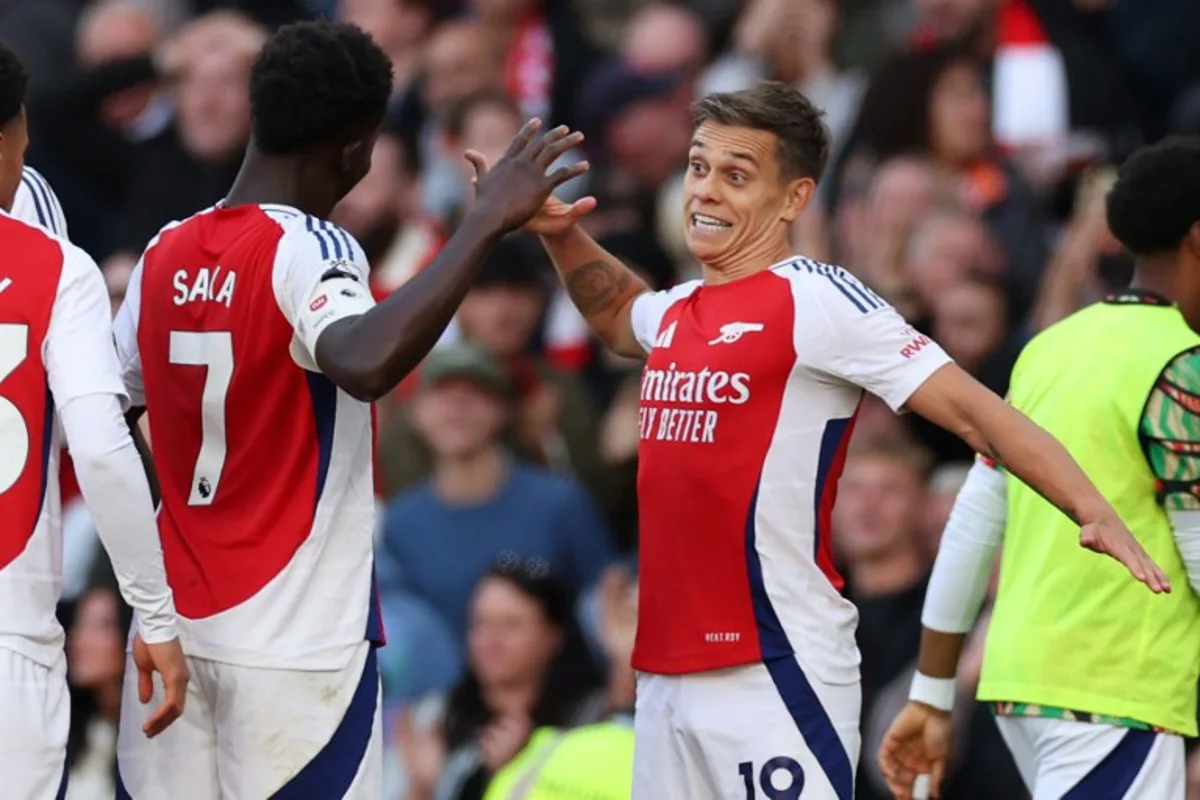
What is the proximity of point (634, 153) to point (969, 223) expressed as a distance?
91.0 inches

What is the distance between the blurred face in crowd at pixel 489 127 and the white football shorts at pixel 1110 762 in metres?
6.30

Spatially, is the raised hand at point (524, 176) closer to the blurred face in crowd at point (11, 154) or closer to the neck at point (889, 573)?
the blurred face in crowd at point (11, 154)

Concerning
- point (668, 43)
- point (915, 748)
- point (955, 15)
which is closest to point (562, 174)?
point (915, 748)

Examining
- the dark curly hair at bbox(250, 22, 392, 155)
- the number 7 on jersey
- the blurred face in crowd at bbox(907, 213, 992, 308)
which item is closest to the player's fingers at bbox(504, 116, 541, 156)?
the dark curly hair at bbox(250, 22, 392, 155)

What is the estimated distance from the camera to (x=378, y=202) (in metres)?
12.7

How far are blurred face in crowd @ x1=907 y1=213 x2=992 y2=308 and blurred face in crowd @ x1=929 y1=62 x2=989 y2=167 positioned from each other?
2.04ft

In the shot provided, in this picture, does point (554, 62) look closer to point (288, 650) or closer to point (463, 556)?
point (463, 556)

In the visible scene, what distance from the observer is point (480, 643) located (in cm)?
1023

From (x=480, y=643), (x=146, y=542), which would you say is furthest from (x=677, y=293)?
(x=480, y=643)

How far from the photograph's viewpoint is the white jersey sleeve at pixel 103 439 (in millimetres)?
5754

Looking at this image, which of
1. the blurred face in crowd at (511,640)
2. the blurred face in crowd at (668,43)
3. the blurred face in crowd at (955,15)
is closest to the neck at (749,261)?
the blurred face in crowd at (511,640)

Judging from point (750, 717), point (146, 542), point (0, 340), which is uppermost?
point (0, 340)

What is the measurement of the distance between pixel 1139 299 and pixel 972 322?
3489mm

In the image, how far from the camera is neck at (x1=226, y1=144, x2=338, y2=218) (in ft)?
20.6
